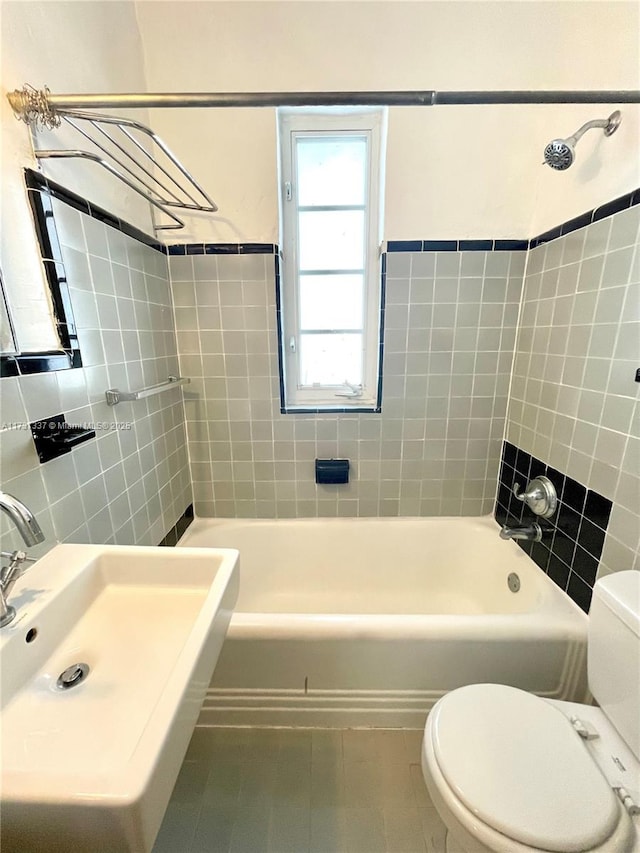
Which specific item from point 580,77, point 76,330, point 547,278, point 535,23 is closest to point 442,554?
point 547,278

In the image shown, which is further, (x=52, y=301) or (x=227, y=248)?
(x=227, y=248)

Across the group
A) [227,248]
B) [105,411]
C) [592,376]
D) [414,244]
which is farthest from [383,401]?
[105,411]

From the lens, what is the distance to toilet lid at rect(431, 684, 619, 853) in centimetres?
71

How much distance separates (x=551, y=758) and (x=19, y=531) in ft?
4.03

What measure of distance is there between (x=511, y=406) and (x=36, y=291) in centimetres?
181

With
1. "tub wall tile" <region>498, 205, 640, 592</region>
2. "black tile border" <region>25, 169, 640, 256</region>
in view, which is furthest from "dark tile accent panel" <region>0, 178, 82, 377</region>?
"tub wall tile" <region>498, 205, 640, 592</region>

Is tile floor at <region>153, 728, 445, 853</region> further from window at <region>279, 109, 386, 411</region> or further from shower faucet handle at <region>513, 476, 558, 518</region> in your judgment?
window at <region>279, 109, 386, 411</region>

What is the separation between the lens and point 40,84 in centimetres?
86

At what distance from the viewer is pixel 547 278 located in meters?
1.39

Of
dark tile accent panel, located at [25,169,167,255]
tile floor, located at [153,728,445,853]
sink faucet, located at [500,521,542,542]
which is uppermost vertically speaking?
dark tile accent panel, located at [25,169,167,255]

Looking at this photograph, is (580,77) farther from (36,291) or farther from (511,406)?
(36,291)

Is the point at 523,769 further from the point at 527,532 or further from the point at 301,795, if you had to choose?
the point at 527,532

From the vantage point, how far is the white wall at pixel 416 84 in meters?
1.25

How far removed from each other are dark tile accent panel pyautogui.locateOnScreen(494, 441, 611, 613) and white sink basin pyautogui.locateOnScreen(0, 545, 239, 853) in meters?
1.13
